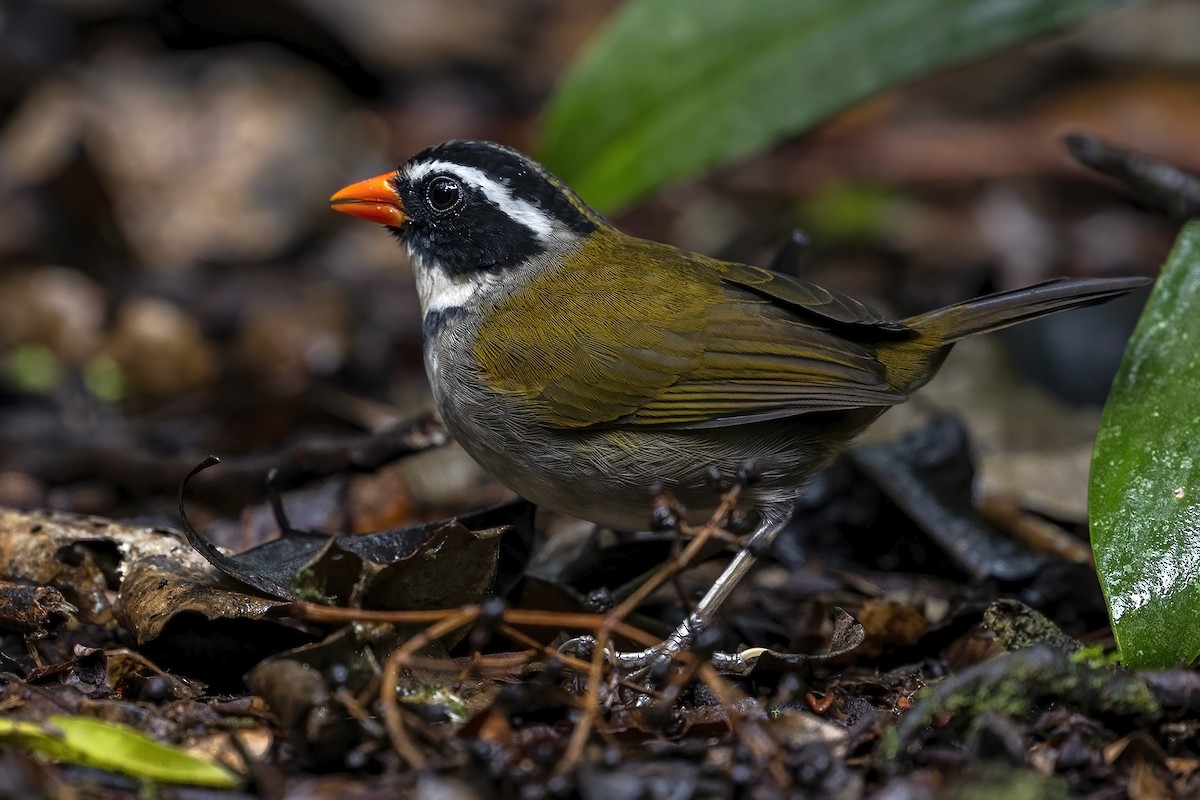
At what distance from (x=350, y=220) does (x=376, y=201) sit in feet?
13.5

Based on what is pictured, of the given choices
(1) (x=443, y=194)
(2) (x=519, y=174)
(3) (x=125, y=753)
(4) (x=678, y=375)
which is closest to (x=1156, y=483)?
(4) (x=678, y=375)

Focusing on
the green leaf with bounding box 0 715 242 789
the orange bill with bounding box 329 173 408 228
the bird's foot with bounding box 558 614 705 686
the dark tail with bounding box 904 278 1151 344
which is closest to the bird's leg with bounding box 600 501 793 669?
the bird's foot with bounding box 558 614 705 686

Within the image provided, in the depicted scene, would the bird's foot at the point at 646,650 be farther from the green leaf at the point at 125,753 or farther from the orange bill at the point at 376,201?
the orange bill at the point at 376,201

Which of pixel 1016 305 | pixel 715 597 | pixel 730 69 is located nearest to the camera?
pixel 715 597

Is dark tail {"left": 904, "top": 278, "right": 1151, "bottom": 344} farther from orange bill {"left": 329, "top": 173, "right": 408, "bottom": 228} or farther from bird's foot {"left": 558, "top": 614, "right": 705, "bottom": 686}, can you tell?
orange bill {"left": 329, "top": 173, "right": 408, "bottom": 228}

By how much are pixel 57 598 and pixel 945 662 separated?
2408mm

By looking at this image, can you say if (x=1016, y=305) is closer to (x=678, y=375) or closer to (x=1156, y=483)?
(x=1156, y=483)

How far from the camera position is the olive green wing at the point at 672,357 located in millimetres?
4035

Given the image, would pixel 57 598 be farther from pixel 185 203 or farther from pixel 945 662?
pixel 185 203

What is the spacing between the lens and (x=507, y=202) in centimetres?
456

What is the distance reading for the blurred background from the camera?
581 centimetres

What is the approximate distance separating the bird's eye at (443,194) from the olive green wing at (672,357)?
1.62ft

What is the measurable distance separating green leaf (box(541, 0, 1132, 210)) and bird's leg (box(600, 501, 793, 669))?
1.50 meters

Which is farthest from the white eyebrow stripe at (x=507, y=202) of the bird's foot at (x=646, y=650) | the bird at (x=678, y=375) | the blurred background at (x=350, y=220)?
the bird's foot at (x=646, y=650)
